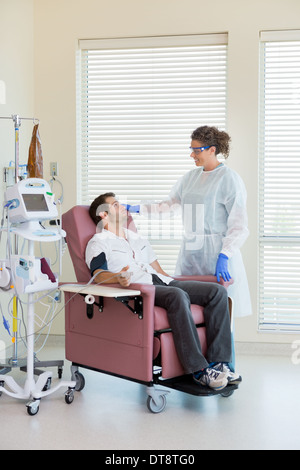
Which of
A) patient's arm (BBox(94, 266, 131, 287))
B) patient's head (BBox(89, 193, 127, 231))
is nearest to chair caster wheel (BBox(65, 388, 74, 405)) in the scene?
patient's arm (BBox(94, 266, 131, 287))

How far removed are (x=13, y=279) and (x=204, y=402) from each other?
115cm

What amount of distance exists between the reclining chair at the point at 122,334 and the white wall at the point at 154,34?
41.3 inches

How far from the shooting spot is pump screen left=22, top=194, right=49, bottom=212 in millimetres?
2779

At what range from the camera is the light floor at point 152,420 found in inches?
95.0

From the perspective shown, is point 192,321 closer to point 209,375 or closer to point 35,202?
point 209,375

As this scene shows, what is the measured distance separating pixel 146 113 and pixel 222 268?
59.7 inches

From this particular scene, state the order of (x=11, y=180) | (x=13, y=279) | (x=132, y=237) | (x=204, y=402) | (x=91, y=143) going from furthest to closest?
(x=91, y=143), (x=11, y=180), (x=132, y=237), (x=204, y=402), (x=13, y=279)

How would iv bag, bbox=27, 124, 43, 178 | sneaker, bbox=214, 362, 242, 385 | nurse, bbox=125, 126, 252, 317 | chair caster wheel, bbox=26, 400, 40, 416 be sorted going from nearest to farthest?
chair caster wheel, bbox=26, 400, 40, 416 < sneaker, bbox=214, 362, 242, 385 < nurse, bbox=125, 126, 252, 317 < iv bag, bbox=27, 124, 43, 178

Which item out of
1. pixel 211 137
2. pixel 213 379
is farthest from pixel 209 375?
pixel 211 137

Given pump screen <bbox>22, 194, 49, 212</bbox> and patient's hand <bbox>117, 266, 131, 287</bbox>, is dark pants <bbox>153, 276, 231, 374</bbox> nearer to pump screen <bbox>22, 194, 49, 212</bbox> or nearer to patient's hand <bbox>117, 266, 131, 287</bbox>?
patient's hand <bbox>117, 266, 131, 287</bbox>

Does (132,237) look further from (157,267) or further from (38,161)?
(38,161)

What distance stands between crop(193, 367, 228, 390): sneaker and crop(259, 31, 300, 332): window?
1.36 meters

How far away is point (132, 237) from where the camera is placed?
3.32 m
